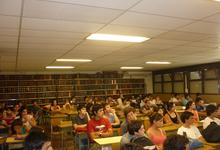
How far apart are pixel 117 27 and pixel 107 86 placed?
9385 millimetres

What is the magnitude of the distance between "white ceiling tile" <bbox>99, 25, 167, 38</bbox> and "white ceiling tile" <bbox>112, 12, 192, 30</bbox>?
0.20 m

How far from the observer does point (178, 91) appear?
1239 centimetres

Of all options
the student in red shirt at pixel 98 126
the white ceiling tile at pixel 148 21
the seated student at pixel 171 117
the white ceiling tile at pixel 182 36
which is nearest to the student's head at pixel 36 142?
the white ceiling tile at pixel 148 21

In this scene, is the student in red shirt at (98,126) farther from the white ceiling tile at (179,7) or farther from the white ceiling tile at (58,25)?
the white ceiling tile at (179,7)

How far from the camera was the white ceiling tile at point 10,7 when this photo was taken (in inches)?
96.9

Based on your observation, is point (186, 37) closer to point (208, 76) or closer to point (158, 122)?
point (158, 122)

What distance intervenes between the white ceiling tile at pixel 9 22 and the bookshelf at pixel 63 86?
8.24 meters

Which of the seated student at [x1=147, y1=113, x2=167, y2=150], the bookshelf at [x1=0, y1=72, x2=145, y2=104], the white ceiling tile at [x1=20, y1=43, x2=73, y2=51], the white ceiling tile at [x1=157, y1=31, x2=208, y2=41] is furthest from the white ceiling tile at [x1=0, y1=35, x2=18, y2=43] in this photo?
the bookshelf at [x1=0, y1=72, x2=145, y2=104]

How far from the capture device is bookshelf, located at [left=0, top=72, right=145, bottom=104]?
35.9ft

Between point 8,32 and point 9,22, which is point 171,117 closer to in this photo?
point 8,32

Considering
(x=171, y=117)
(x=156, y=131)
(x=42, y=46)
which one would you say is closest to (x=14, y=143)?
(x=42, y=46)

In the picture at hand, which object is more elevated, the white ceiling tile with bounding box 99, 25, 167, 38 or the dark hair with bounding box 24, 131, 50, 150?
the white ceiling tile with bounding box 99, 25, 167, 38

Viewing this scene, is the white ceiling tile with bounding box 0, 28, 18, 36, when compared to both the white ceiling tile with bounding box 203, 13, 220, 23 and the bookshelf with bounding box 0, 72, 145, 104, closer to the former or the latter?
the white ceiling tile with bounding box 203, 13, 220, 23

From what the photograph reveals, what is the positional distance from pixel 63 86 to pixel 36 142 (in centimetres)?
1015
